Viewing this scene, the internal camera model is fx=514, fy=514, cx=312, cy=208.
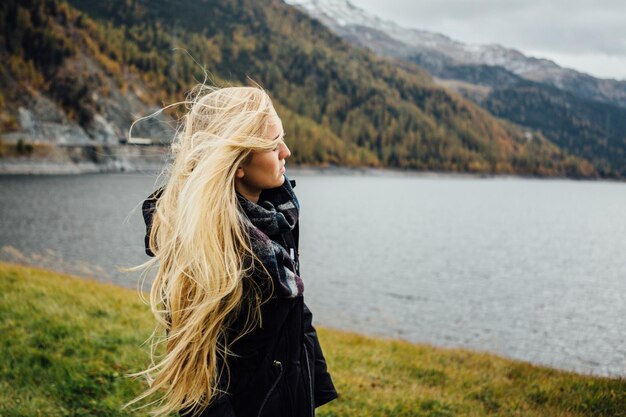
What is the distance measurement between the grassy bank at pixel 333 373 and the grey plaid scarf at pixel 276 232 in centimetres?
329

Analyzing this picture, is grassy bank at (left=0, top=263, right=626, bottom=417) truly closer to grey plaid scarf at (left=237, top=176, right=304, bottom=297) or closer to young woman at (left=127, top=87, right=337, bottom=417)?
young woman at (left=127, top=87, right=337, bottom=417)

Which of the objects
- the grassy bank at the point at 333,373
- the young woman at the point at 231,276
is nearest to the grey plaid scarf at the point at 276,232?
the young woman at the point at 231,276

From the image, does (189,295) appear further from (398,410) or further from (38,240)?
(38,240)

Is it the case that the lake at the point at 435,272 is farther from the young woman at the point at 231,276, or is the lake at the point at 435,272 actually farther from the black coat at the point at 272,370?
the black coat at the point at 272,370

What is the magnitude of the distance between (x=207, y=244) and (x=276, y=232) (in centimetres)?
35

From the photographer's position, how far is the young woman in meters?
2.50

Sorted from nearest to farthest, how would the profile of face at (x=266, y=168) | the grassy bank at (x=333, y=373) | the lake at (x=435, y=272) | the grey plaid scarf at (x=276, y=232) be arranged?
the grey plaid scarf at (x=276, y=232) → the profile of face at (x=266, y=168) → the grassy bank at (x=333, y=373) → the lake at (x=435, y=272)

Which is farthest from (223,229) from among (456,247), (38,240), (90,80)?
(90,80)

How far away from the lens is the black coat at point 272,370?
8.36 ft

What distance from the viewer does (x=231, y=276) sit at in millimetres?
2475

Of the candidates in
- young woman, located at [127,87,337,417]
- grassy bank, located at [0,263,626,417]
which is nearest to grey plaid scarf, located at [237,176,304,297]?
young woman, located at [127,87,337,417]

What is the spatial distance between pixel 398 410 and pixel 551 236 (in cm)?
5035

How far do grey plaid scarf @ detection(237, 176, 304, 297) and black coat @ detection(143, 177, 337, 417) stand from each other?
0.19ft

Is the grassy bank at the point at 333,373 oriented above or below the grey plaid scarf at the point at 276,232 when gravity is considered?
below
